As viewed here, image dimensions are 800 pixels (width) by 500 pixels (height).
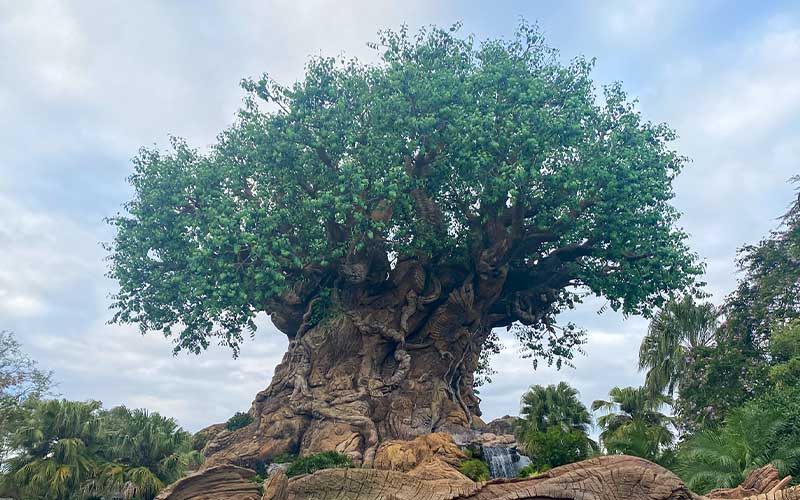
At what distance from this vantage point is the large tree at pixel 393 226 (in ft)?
61.2

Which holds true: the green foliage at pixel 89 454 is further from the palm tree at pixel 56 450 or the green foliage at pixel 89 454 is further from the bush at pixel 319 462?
the bush at pixel 319 462

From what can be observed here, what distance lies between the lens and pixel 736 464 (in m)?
11.9

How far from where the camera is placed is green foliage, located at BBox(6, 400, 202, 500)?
1530 cm

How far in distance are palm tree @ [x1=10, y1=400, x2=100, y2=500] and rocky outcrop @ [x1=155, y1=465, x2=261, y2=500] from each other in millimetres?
7239

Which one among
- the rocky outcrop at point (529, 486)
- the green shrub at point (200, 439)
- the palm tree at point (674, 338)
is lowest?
the rocky outcrop at point (529, 486)

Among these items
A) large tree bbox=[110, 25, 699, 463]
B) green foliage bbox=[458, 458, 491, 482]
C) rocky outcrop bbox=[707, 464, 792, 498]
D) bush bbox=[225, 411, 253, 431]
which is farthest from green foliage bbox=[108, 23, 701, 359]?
rocky outcrop bbox=[707, 464, 792, 498]

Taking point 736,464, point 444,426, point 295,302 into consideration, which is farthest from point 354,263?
point 736,464

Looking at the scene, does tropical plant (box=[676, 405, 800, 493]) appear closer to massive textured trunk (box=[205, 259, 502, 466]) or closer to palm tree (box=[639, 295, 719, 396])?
massive textured trunk (box=[205, 259, 502, 466])

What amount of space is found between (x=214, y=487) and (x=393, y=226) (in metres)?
12.1

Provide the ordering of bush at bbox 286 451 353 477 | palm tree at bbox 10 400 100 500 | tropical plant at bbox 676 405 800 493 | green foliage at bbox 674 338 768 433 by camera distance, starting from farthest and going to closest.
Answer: green foliage at bbox 674 338 768 433, bush at bbox 286 451 353 477, palm tree at bbox 10 400 100 500, tropical plant at bbox 676 405 800 493

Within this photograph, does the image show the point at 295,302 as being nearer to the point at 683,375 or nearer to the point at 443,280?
the point at 443,280

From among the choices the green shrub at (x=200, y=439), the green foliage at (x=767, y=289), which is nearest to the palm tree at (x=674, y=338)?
the green foliage at (x=767, y=289)

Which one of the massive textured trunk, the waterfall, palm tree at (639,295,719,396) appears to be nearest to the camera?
the waterfall

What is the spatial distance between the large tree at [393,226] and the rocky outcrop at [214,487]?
26.1 ft
